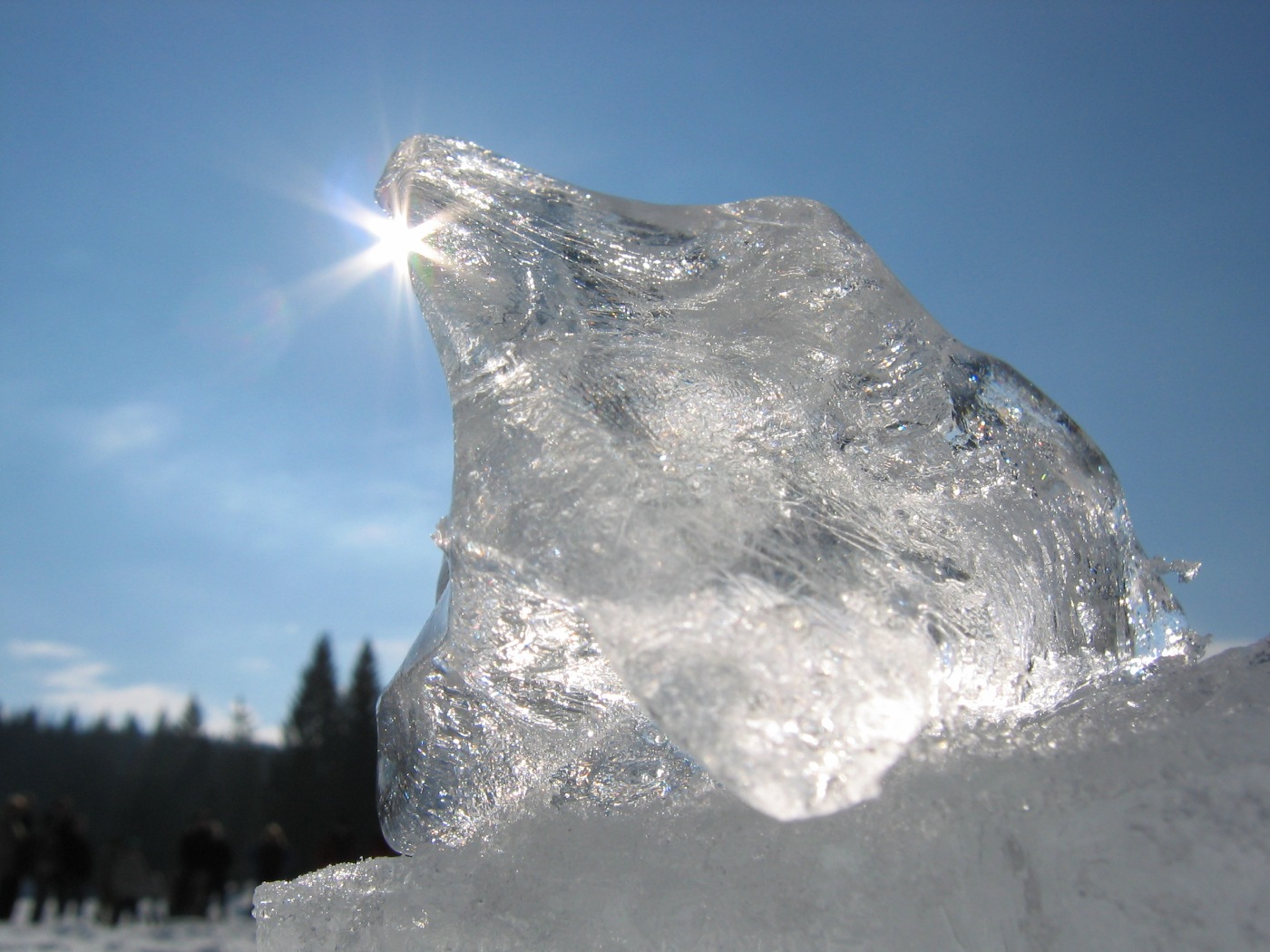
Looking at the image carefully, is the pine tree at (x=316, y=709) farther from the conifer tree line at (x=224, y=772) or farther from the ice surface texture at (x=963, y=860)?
the ice surface texture at (x=963, y=860)

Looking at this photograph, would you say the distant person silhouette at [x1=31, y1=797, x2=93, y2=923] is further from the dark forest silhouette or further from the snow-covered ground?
the dark forest silhouette

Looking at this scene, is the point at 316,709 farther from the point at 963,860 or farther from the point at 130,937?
the point at 963,860

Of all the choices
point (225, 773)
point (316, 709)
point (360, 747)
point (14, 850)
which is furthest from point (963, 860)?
point (225, 773)

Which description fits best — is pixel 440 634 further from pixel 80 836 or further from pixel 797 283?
pixel 80 836

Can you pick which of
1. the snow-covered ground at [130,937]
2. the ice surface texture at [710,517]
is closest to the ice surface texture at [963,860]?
the ice surface texture at [710,517]

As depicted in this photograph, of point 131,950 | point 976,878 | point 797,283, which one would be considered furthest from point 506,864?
point 131,950

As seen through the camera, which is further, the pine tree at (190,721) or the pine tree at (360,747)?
the pine tree at (190,721)
